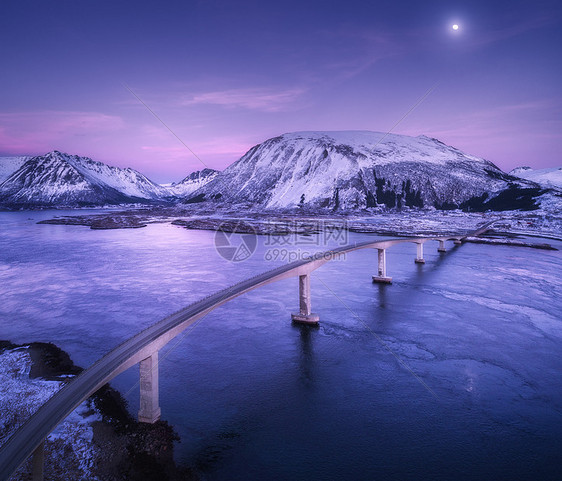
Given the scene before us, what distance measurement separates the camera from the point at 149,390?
1744 centimetres

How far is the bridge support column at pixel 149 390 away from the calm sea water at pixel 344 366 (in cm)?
124

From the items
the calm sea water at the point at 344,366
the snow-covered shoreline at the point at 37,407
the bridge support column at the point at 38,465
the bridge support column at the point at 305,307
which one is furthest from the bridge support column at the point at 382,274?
the bridge support column at the point at 38,465

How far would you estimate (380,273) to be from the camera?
169ft

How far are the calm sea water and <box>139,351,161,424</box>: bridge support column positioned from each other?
1244 mm

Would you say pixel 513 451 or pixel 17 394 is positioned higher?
pixel 17 394

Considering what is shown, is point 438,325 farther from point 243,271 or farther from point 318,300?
point 243,271

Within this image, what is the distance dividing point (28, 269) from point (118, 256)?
632 inches

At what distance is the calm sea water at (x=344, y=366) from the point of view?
1670 centimetres

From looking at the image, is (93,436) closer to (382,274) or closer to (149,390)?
(149,390)

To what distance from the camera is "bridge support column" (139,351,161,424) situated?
1725 centimetres

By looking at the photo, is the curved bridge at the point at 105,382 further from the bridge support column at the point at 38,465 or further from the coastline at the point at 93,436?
the coastline at the point at 93,436

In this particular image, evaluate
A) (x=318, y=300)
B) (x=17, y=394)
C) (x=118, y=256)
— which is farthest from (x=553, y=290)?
(x=118, y=256)

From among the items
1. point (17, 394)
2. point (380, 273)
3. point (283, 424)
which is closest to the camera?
point (283, 424)

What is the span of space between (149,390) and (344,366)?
1312 centimetres
